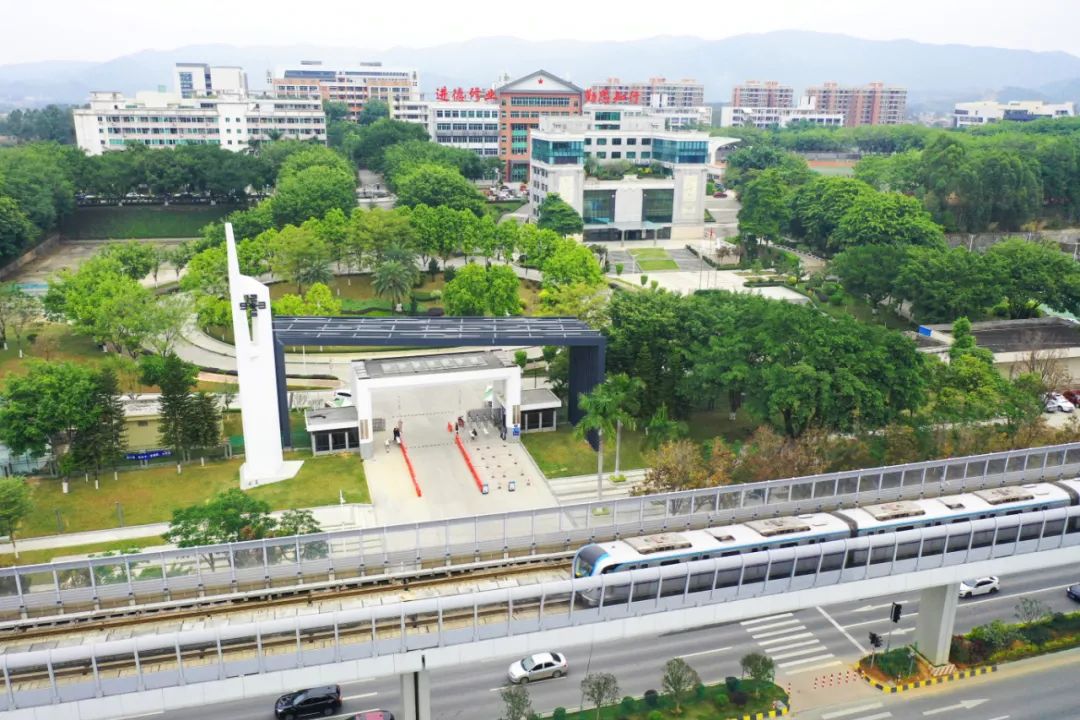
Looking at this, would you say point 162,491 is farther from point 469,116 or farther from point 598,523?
point 469,116

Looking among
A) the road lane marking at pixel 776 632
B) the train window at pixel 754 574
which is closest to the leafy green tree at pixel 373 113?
the road lane marking at pixel 776 632

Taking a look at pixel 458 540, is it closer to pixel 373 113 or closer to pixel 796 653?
pixel 796 653

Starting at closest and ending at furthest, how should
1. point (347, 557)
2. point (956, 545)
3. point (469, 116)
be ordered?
point (347, 557)
point (956, 545)
point (469, 116)

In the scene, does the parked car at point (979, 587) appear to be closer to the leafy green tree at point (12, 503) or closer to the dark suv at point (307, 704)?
the dark suv at point (307, 704)

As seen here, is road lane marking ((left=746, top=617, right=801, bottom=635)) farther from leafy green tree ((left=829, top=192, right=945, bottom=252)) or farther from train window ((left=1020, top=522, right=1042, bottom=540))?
leafy green tree ((left=829, top=192, right=945, bottom=252))

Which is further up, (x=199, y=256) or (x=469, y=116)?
(x=469, y=116)

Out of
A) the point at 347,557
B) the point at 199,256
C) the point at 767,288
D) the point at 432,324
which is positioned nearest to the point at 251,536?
the point at 347,557

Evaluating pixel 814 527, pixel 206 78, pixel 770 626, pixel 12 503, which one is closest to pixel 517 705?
pixel 814 527
